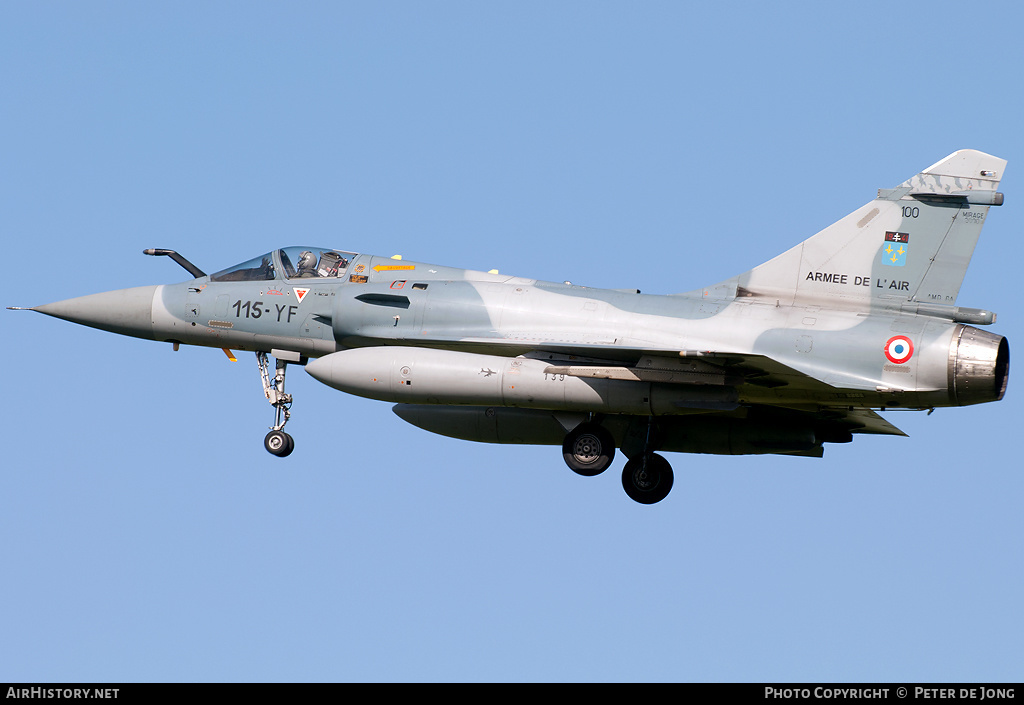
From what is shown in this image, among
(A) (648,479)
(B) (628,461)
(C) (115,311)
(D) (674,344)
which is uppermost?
(C) (115,311)

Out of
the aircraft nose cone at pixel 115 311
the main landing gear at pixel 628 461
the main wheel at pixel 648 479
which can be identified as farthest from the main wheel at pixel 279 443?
the main wheel at pixel 648 479

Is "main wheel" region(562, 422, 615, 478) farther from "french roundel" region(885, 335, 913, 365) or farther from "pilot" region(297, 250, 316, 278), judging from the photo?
"pilot" region(297, 250, 316, 278)

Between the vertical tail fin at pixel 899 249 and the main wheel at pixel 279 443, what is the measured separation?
6.48 meters

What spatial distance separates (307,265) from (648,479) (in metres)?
5.93

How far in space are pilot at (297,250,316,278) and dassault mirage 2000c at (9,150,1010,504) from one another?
0.70 ft

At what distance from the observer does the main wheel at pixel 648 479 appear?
1909 centimetres

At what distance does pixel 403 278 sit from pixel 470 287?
1.16 metres

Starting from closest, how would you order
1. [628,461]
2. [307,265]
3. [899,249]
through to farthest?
[899,249] < [628,461] < [307,265]

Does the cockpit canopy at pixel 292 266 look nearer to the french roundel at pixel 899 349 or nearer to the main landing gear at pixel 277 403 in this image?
the main landing gear at pixel 277 403

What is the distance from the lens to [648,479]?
1909cm

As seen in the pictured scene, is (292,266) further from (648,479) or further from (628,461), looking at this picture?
(648,479)

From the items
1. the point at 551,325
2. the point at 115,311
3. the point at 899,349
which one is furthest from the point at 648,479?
the point at 115,311
